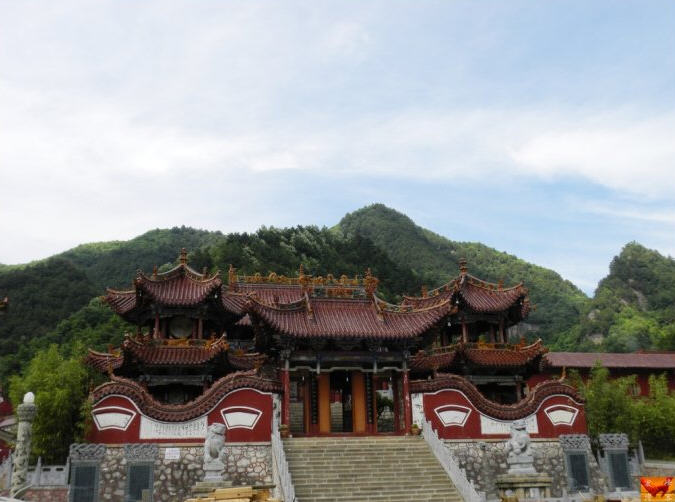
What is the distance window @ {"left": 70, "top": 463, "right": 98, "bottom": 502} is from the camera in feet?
55.5

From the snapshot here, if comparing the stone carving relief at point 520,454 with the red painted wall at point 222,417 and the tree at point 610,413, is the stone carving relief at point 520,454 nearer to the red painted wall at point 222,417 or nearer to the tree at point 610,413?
the red painted wall at point 222,417

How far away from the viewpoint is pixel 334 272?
6494cm

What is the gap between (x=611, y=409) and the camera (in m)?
27.2

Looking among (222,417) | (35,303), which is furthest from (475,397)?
(35,303)

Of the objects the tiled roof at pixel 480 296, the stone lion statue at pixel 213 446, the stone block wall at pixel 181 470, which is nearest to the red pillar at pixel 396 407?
the tiled roof at pixel 480 296

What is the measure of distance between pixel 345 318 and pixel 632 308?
2487 inches

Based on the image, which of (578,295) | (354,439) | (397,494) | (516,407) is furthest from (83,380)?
(578,295)

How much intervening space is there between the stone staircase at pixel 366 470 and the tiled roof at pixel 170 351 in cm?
466

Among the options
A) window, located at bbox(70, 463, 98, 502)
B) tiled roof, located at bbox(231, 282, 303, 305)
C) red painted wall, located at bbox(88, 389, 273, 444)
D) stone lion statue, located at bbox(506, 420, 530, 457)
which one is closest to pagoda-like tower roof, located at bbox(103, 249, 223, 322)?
tiled roof, located at bbox(231, 282, 303, 305)

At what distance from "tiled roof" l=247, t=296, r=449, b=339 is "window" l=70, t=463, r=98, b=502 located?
20.8 ft

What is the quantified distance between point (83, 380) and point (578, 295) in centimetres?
8167

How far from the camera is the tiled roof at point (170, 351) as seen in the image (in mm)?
21648

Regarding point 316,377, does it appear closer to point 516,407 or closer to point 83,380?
point 516,407

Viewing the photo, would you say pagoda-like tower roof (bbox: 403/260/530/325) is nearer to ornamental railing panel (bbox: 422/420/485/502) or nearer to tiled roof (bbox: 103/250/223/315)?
ornamental railing panel (bbox: 422/420/485/502)
